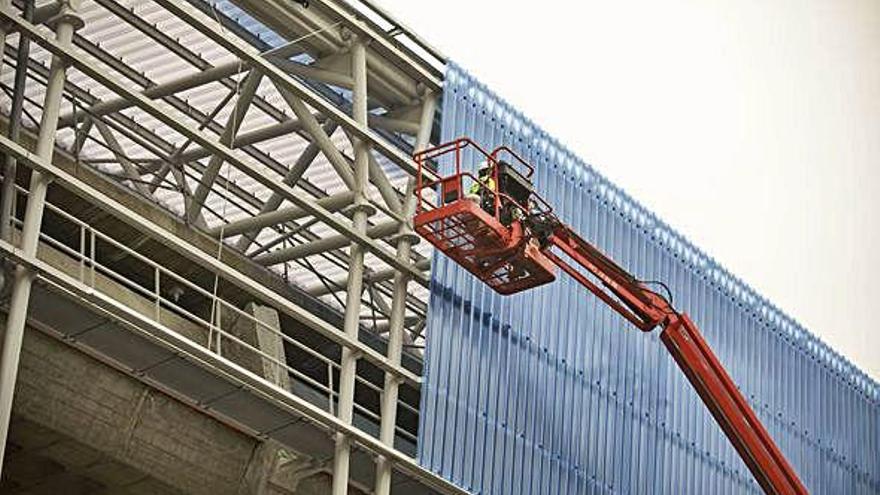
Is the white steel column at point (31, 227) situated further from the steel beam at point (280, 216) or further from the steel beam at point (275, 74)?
the steel beam at point (280, 216)

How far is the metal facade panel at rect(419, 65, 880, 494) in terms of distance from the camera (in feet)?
102

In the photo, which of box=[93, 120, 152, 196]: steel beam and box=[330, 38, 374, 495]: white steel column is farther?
box=[93, 120, 152, 196]: steel beam

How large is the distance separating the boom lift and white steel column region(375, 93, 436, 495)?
0.33 metres

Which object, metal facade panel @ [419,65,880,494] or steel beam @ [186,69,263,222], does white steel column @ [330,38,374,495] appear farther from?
steel beam @ [186,69,263,222]

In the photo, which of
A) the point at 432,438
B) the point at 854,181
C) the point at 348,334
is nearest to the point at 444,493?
the point at 432,438

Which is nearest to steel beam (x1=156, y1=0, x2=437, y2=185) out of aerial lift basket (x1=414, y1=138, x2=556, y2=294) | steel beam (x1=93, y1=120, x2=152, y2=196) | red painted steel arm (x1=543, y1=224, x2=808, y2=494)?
aerial lift basket (x1=414, y1=138, x2=556, y2=294)

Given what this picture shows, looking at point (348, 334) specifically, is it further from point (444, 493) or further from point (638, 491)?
point (638, 491)

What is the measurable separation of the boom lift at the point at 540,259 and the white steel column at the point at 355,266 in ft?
3.37

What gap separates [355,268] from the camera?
30.9 m

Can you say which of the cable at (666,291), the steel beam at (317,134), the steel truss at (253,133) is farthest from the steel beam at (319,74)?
the cable at (666,291)

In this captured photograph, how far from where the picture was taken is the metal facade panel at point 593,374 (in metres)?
31.2

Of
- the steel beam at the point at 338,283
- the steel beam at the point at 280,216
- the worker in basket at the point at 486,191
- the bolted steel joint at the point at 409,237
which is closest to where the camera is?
the worker in basket at the point at 486,191

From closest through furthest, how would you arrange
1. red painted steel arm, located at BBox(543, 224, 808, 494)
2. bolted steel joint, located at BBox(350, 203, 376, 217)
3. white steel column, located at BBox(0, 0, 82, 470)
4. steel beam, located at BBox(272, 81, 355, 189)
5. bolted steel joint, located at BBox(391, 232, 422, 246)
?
white steel column, located at BBox(0, 0, 82, 470) → bolted steel joint, located at BBox(350, 203, 376, 217) → steel beam, located at BBox(272, 81, 355, 189) → bolted steel joint, located at BBox(391, 232, 422, 246) → red painted steel arm, located at BBox(543, 224, 808, 494)

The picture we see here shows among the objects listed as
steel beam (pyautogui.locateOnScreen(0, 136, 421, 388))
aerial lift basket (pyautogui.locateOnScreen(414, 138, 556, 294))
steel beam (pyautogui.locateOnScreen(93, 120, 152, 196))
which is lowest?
steel beam (pyautogui.locateOnScreen(0, 136, 421, 388))
